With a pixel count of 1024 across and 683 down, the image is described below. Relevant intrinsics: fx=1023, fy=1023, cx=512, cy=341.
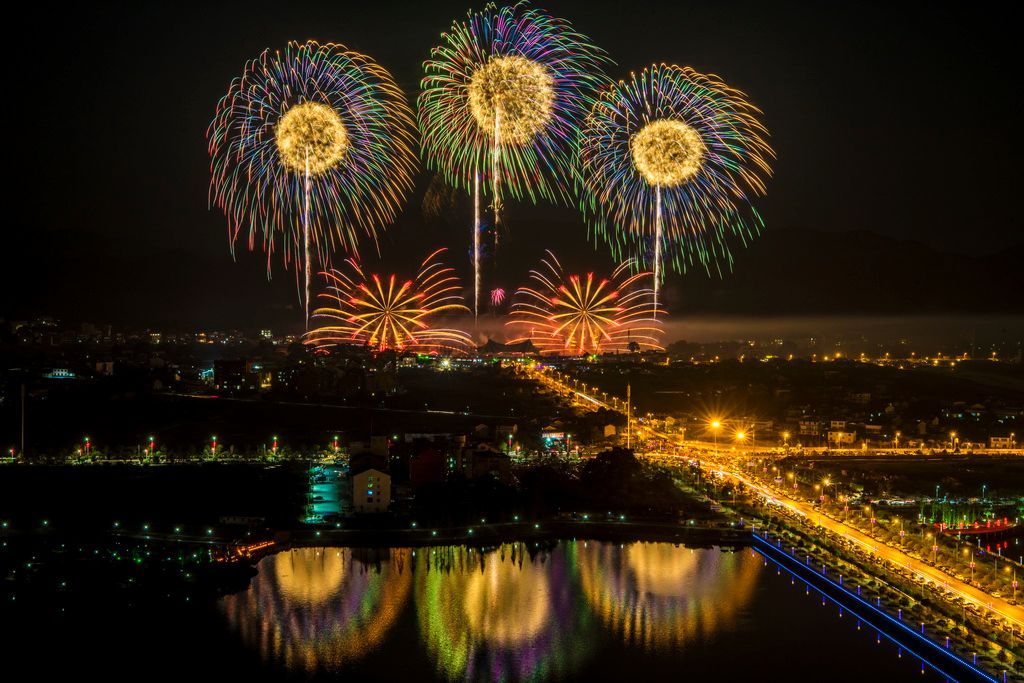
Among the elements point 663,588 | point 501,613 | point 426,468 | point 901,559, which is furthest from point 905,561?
point 426,468

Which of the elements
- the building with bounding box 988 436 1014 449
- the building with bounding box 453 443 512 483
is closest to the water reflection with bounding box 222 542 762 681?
the building with bounding box 453 443 512 483

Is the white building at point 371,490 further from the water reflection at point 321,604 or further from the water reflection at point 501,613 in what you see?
the water reflection at point 501,613

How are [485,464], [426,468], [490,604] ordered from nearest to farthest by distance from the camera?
[490,604] < [426,468] < [485,464]

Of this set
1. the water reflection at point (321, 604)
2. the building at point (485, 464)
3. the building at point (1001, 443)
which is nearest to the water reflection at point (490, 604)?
the water reflection at point (321, 604)

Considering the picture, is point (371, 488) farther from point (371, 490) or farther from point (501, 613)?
point (501, 613)

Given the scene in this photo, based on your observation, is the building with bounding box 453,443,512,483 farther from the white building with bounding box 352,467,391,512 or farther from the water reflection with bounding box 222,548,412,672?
the water reflection with bounding box 222,548,412,672

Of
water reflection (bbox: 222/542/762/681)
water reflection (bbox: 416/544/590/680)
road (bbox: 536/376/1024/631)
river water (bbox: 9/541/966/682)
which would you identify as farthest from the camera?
road (bbox: 536/376/1024/631)

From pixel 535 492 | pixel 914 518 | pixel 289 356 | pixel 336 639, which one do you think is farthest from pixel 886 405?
pixel 336 639
